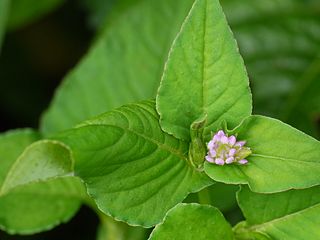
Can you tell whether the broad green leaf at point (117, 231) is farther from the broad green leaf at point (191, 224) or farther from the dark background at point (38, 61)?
the dark background at point (38, 61)

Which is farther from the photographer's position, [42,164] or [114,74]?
[114,74]

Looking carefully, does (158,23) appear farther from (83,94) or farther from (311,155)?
(311,155)

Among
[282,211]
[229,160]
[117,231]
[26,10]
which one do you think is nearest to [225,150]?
[229,160]

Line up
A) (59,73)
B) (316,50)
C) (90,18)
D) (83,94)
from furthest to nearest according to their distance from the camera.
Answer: (59,73) < (90,18) < (316,50) < (83,94)

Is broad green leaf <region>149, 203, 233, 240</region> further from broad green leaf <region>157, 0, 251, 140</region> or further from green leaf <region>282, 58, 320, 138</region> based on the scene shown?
green leaf <region>282, 58, 320, 138</region>

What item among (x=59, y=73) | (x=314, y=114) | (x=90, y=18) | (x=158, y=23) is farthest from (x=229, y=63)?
(x=59, y=73)

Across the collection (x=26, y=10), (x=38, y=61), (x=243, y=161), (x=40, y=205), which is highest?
(x=243, y=161)

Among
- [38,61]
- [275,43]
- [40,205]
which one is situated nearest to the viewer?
[40,205]

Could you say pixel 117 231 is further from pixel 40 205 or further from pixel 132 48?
pixel 132 48
